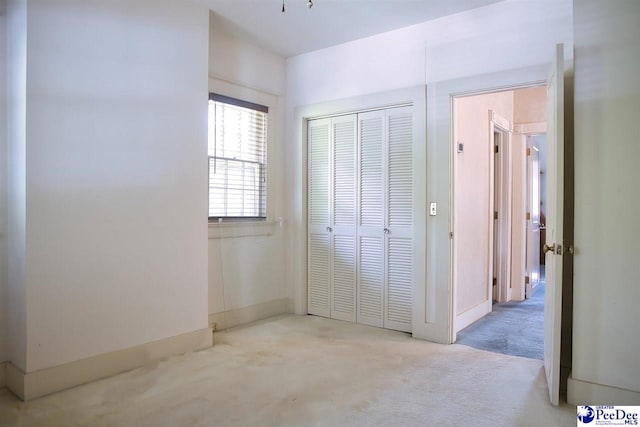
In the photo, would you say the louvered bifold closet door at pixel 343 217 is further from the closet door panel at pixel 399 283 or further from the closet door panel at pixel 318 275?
the closet door panel at pixel 399 283

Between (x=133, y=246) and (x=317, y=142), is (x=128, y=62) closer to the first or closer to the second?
(x=133, y=246)

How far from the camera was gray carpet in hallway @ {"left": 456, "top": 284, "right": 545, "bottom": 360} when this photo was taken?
347 cm

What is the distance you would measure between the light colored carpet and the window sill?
998 mm

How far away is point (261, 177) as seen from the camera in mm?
4406

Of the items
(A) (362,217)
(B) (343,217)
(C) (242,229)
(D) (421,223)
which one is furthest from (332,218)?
(D) (421,223)

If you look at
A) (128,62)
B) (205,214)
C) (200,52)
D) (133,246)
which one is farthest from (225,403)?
(200,52)

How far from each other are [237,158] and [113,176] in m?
1.40

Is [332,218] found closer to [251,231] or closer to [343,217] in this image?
[343,217]

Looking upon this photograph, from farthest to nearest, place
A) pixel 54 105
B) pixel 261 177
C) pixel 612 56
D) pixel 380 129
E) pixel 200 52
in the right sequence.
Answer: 1. pixel 261 177
2. pixel 380 129
3. pixel 200 52
4. pixel 54 105
5. pixel 612 56

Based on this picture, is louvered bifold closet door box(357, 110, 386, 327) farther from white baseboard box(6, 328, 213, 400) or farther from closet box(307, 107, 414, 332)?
white baseboard box(6, 328, 213, 400)

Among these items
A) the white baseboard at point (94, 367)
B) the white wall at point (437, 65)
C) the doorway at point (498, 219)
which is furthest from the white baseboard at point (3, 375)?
the doorway at point (498, 219)

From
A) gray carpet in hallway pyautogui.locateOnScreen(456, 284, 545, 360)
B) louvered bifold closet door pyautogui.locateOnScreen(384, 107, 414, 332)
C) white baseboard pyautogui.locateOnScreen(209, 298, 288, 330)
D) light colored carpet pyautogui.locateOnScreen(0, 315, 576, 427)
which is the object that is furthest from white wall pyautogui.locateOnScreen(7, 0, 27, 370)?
gray carpet in hallway pyautogui.locateOnScreen(456, 284, 545, 360)

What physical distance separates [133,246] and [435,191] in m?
2.40

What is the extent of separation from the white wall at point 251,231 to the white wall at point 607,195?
9.19 feet
